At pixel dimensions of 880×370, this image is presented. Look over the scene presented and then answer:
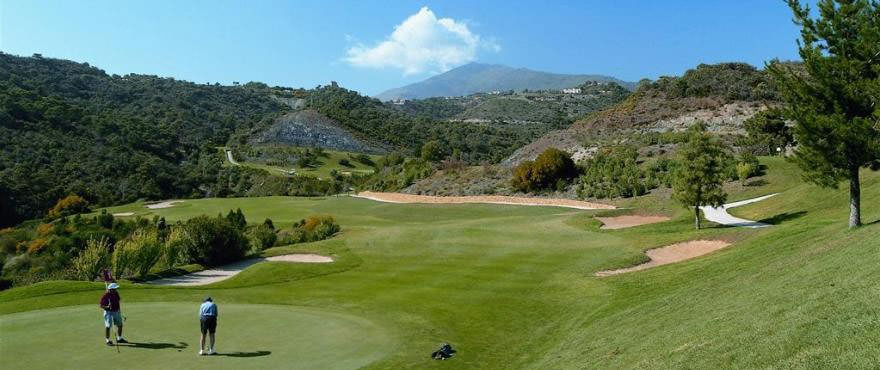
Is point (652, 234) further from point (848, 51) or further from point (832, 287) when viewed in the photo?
point (832, 287)

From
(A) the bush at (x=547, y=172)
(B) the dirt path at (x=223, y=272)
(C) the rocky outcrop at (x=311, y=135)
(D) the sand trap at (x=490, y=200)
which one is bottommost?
(B) the dirt path at (x=223, y=272)

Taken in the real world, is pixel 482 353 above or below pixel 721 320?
below

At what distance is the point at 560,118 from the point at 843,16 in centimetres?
15866

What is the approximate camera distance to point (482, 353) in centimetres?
1702

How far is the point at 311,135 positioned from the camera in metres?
158

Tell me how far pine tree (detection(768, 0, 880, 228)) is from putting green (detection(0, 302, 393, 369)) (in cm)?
1679

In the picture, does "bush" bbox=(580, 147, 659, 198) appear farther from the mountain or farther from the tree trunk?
the tree trunk

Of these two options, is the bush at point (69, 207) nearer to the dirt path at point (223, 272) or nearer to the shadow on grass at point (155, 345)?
the dirt path at point (223, 272)

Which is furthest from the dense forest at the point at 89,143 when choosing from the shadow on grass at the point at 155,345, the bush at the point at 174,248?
the shadow on grass at the point at 155,345

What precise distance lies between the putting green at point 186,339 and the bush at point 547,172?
49.1 metres

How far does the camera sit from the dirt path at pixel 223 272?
28391mm

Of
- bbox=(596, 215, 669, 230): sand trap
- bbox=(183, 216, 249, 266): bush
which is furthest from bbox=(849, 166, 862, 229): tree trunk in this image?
bbox=(183, 216, 249, 266): bush

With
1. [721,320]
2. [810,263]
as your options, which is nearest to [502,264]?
[810,263]

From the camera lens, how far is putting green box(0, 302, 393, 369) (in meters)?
14.5
